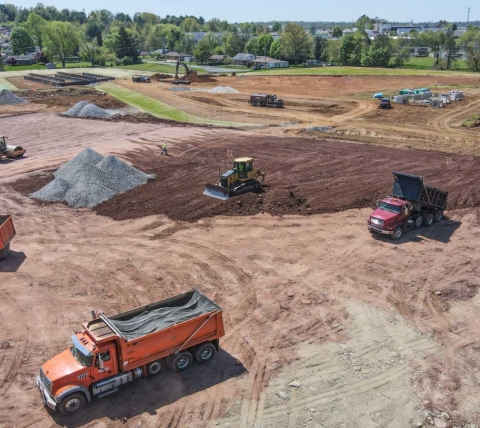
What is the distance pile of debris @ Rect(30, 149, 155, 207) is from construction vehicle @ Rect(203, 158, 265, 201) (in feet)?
20.1

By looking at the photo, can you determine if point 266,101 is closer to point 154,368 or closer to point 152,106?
point 152,106

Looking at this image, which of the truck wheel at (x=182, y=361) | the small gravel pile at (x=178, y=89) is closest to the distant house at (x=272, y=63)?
the small gravel pile at (x=178, y=89)

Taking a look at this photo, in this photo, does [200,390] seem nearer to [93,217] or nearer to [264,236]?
[264,236]

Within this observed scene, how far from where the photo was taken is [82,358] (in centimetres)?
1474

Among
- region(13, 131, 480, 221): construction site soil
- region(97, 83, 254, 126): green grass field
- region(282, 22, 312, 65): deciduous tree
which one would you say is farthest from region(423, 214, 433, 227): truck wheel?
region(282, 22, 312, 65): deciduous tree

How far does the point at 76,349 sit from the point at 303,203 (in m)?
19.1

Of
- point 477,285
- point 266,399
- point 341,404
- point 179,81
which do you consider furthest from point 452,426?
point 179,81

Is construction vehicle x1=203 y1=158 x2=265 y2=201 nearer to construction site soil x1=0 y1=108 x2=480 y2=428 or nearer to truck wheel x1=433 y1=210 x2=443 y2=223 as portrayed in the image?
construction site soil x1=0 y1=108 x2=480 y2=428

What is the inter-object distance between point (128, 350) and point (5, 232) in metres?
12.8

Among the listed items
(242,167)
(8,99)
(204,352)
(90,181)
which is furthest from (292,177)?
(8,99)

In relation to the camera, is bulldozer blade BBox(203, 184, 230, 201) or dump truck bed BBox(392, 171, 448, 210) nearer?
dump truck bed BBox(392, 171, 448, 210)

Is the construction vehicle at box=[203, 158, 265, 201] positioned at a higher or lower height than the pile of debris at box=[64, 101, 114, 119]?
lower

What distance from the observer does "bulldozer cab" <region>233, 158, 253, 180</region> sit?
31.9 metres

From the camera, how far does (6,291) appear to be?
71.7 ft
